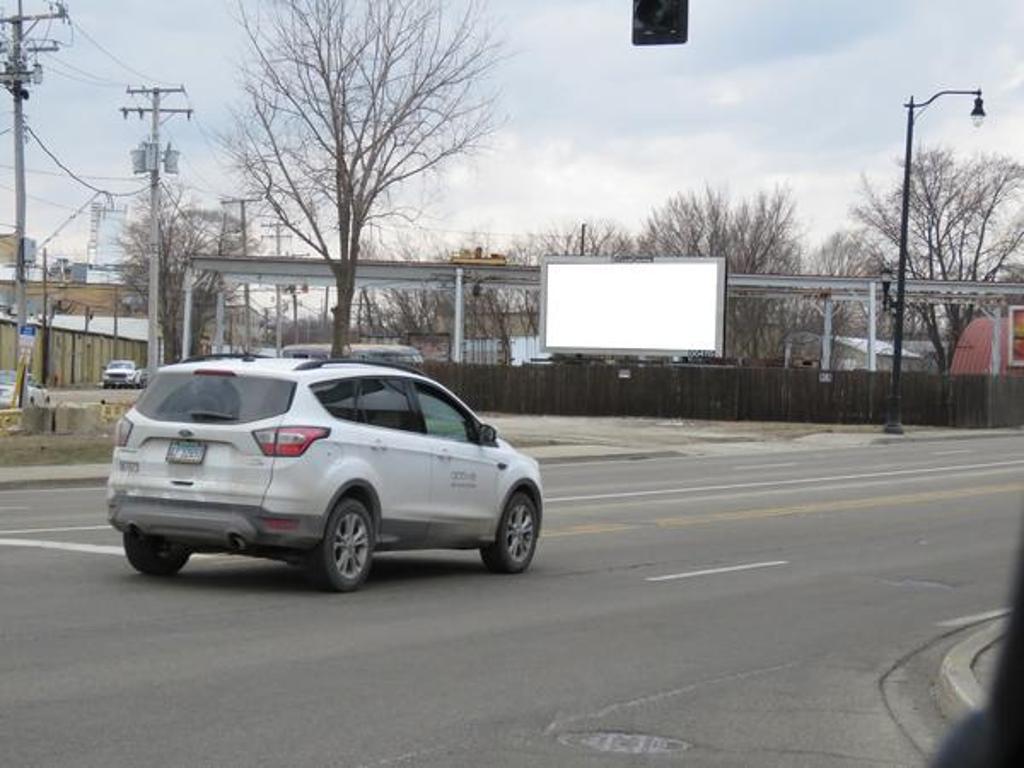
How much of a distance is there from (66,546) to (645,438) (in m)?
26.3

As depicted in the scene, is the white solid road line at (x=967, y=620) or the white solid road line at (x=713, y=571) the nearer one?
the white solid road line at (x=967, y=620)

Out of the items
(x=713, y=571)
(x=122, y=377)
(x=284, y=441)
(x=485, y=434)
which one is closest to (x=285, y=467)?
(x=284, y=441)

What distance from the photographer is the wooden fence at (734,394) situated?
162 ft

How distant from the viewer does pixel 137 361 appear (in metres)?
124

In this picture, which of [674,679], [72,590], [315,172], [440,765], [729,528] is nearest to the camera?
[440,765]

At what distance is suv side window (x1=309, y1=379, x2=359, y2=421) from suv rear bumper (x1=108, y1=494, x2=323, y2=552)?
97 centimetres

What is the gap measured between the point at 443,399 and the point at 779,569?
389 centimetres

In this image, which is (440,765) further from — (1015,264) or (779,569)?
(1015,264)

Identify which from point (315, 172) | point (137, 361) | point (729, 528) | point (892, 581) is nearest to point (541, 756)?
point (892, 581)

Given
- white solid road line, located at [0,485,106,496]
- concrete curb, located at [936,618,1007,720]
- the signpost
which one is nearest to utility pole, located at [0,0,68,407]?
the signpost

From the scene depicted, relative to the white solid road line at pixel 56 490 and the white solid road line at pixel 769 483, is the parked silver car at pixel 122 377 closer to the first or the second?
the white solid road line at pixel 56 490

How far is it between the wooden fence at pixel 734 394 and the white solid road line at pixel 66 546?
131 feet

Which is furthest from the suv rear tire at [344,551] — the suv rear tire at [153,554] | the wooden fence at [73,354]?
the wooden fence at [73,354]

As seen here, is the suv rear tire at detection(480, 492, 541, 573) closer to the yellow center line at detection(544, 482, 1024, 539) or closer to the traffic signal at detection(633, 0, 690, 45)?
the yellow center line at detection(544, 482, 1024, 539)
